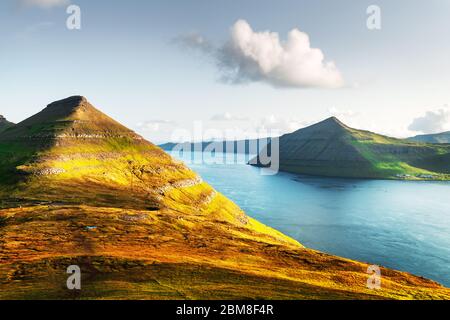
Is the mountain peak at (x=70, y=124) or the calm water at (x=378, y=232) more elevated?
the mountain peak at (x=70, y=124)

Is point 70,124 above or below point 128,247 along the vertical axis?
above

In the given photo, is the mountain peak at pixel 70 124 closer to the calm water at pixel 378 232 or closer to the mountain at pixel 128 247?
the mountain at pixel 128 247

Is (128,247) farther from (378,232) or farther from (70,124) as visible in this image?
(70,124)

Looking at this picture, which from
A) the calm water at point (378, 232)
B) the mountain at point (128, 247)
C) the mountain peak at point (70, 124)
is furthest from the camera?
the mountain peak at point (70, 124)

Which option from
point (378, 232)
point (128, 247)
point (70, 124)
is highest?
point (70, 124)

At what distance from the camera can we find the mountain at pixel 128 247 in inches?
1558

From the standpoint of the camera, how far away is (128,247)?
5984cm

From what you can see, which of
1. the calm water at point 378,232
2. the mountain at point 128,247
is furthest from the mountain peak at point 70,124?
the calm water at point 378,232

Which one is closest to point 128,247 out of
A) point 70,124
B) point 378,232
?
point 378,232

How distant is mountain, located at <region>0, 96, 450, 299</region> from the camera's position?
1558 inches

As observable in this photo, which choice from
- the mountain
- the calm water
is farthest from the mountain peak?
the calm water

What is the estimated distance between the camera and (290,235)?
458ft

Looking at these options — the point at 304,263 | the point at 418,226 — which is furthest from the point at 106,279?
the point at 418,226
